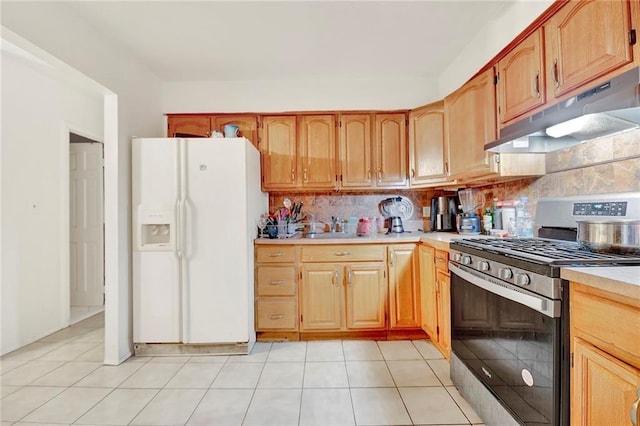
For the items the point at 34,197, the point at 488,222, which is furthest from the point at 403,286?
the point at 34,197

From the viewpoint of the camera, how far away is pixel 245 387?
6.49 ft

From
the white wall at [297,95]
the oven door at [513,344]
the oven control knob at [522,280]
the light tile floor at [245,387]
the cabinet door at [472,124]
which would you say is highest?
the white wall at [297,95]

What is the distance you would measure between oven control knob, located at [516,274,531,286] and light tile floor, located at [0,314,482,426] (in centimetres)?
88

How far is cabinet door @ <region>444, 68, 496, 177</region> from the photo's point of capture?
7.05 feet

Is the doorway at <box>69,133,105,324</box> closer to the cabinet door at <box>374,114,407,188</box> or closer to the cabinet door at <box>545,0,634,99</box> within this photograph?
the cabinet door at <box>374,114,407,188</box>

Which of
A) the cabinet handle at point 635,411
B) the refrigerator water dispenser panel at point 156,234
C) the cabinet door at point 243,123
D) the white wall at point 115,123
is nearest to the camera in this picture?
the cabinet handle at point 635,411

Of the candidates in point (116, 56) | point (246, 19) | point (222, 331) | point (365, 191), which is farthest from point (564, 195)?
point (116, 56)

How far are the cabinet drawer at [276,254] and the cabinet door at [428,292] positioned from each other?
1.09 metres

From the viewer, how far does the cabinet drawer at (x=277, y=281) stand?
269 cm

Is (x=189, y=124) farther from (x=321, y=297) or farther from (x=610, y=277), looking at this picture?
(x=610, y=277)

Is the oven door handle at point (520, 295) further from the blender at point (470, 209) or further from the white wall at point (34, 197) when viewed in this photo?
the white wall at point (34, 197)

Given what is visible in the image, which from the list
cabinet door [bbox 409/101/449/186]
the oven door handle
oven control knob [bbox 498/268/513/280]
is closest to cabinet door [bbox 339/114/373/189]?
cabinet door [bbox 409/101/449/186]

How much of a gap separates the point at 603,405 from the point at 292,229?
2.44 metres

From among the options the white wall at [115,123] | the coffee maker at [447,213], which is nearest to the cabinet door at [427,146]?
the coffee maker at [447,213]
